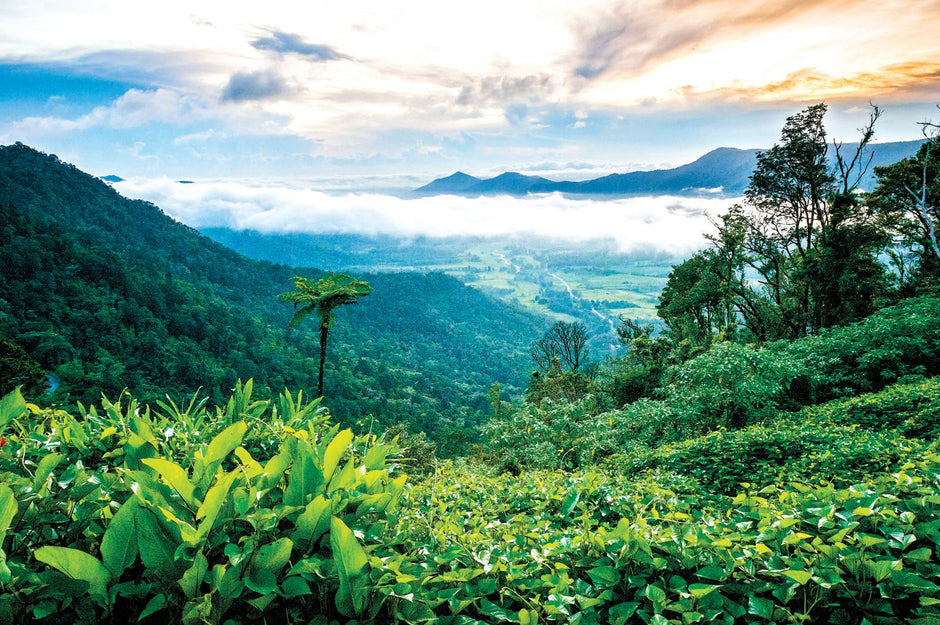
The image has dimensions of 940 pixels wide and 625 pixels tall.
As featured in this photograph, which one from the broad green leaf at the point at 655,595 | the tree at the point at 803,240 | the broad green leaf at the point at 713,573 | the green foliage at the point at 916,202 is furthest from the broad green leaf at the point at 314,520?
the green foliage at the point at 916,202

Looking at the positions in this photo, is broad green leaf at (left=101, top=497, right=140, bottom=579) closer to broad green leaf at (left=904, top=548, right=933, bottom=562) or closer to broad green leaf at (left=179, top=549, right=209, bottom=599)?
broad green leaf at (left=179, top=549, right=209, bottom=599)

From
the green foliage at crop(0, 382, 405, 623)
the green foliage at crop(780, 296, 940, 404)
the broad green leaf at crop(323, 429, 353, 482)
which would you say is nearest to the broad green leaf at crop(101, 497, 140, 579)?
the green foliage at crop(0, 382, 405, 623)

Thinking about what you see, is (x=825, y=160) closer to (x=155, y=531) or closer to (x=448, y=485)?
(x=448, y=485)

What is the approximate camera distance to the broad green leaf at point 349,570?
123 cm

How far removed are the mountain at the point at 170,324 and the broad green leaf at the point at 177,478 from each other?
24853 millimetres

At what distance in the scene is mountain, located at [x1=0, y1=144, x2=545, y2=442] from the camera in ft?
133

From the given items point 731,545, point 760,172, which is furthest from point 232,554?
point 760,172

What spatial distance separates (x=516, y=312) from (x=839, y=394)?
430 ft

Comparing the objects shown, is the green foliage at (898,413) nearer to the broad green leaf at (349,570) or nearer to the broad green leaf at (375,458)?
the broad green leaf at (375,458)

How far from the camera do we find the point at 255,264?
85.2 meters

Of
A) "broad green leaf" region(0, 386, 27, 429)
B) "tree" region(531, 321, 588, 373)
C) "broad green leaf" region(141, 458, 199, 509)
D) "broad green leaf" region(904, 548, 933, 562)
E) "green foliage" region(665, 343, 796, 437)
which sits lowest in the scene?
"tree" region(531, 321, 588, 373)

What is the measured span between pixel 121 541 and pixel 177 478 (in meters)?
0.19

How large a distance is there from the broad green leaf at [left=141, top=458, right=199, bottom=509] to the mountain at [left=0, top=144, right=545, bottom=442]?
81.5ft

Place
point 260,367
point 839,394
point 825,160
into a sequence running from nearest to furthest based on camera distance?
point 839,394 < point 825,160 < point 260,367
